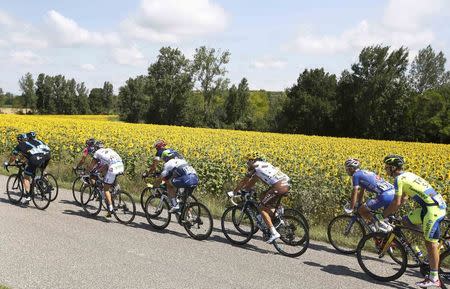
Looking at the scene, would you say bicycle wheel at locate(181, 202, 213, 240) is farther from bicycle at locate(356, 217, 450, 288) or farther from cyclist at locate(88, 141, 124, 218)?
bicycle at locate(356, 217, 450, 288)

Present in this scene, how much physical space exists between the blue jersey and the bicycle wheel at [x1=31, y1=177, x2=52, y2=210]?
26.7ft

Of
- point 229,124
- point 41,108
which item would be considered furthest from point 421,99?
point 41,108

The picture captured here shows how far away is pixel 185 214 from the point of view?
30.7 ft

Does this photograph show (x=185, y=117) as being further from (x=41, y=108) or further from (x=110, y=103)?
(x=110, y=103)

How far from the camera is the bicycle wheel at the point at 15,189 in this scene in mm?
11789

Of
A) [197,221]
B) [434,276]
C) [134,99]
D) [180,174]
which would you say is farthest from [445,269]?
[134,99]

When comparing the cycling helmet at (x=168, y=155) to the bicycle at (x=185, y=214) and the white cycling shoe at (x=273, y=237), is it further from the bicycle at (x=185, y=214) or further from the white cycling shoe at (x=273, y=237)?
the white cycling shoe at (x=273, y=237)

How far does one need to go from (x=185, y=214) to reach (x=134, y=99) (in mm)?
84966

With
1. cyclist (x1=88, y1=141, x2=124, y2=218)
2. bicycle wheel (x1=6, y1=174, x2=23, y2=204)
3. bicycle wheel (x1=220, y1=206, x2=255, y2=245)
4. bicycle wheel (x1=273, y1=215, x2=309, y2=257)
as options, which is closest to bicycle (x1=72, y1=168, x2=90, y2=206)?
cyclist (x1=88, y1=141, x2=124, y2=218)

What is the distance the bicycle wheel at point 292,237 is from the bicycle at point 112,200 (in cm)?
378

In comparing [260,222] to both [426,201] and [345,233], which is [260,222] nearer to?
[345,233]

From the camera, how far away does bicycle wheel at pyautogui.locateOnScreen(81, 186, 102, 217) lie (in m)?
10.7

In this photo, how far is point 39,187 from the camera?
11359mm

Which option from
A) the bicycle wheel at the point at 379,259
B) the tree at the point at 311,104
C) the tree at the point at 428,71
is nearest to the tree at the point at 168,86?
the tree at the point at 311,104
